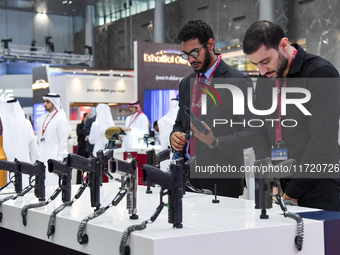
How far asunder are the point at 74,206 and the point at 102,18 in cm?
2174

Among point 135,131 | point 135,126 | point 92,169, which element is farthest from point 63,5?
point 92,169

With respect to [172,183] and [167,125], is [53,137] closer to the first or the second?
[167,125]

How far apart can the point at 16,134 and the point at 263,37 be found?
4.10 meters

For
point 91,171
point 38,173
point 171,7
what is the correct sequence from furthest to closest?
point 171,7 → point 38,173 → point 91,171

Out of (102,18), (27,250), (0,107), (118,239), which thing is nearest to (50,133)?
(0,107)

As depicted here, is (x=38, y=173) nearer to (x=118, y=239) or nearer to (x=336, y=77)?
(x=118, y=239)

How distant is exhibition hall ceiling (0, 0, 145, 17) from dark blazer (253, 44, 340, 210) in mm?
19422

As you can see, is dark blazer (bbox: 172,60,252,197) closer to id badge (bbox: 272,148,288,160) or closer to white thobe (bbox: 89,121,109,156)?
id badge (bbox: 272,148,288,160)

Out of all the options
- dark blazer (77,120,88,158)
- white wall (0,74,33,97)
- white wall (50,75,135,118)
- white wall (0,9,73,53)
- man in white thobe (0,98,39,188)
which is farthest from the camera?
white wall (0,9,73,53)

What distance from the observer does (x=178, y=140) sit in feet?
6.85

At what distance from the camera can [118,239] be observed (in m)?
1.20

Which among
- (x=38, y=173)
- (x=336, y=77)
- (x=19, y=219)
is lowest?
(x=19, y=219)

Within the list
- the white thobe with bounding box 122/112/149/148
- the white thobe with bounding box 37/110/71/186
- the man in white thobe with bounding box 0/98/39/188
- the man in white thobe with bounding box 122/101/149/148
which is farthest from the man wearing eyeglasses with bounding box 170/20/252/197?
the man in white thobe with bounding box 122/101/149/148

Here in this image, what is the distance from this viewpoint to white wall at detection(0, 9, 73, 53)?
71.6 ft
